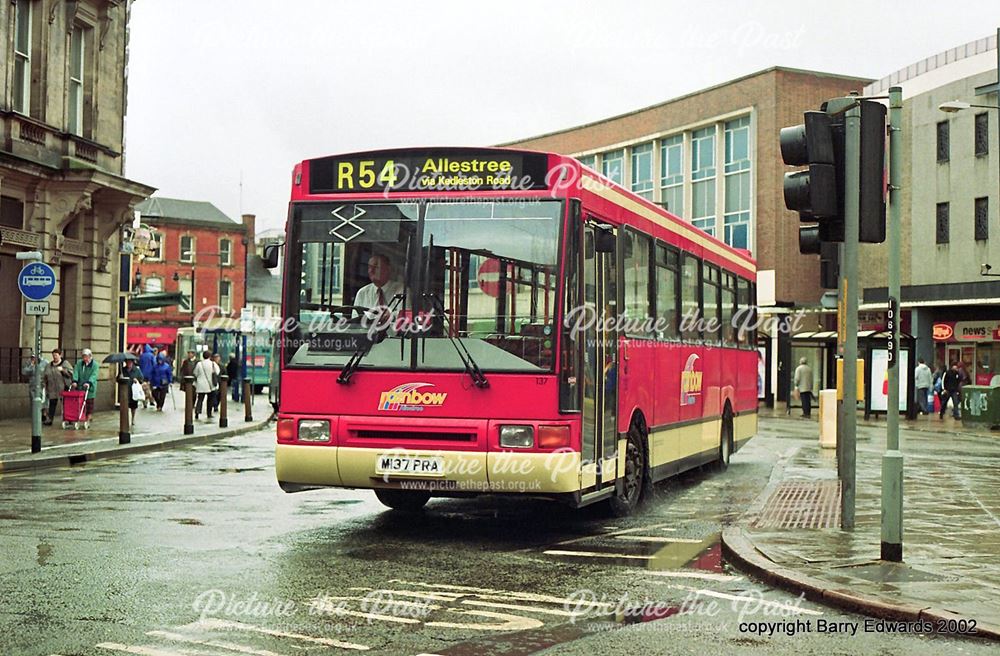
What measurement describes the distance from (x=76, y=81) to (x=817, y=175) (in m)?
26.0

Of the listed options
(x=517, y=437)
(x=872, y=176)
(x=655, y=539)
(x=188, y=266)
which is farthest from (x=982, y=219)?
(x=188, y=266)

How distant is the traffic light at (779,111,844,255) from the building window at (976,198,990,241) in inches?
1372

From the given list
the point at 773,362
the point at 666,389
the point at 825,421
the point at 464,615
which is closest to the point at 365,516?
the point at 666,389

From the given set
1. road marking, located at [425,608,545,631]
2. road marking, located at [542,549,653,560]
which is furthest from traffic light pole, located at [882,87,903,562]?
road marking, located at [425,608,545,631]

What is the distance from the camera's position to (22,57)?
28359mm

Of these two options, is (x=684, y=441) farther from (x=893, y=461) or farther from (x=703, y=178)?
(x=703, y=178)

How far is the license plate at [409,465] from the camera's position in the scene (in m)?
9.89

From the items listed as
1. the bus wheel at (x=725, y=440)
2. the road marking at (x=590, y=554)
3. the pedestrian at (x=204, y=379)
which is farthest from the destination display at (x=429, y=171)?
the pedestrian at (x=204, y=379)

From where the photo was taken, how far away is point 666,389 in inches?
537

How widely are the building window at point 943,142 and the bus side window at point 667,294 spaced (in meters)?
32.6

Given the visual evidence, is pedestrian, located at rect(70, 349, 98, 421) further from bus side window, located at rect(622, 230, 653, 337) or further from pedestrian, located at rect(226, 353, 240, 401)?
bus side window, located at rect(622, 230, 653, 337)

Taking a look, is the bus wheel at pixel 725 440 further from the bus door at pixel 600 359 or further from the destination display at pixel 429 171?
the destination display at pixel 429 171

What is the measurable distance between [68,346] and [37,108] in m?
6.08

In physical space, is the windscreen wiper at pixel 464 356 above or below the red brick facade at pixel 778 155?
below
